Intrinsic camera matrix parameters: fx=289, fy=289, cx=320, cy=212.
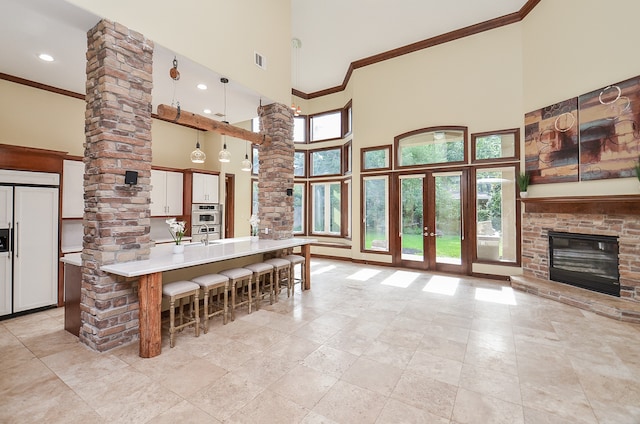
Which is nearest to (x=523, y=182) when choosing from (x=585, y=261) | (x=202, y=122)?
(x=585, y=261)

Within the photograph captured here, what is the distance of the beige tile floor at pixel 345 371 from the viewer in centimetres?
207

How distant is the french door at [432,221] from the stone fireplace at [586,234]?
1201 mm

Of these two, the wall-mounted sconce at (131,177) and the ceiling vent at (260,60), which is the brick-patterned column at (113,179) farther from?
the ceiling vent at (260,60)

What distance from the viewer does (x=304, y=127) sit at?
9.09m

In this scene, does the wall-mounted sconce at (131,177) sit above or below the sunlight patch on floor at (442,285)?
above

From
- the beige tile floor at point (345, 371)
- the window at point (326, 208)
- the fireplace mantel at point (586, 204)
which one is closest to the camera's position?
the beige tile floor at point (345, 371)

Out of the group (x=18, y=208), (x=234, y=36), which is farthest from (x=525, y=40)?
(x=18, y=208)

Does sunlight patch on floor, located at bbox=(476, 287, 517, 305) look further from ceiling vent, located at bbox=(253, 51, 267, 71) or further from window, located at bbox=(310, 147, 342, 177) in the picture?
ceiling vent, located at bbox=(253, 51, 267, 71)

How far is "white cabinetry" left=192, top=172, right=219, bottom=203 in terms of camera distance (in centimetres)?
722

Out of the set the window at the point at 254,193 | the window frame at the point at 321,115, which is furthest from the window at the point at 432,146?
the window at the point at 254,193

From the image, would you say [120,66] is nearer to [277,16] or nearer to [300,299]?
[277,16]

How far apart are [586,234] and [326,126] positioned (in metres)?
6.64

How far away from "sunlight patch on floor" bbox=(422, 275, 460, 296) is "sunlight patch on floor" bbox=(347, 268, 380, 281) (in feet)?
3.89

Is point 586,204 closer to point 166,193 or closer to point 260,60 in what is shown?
point 260,60
